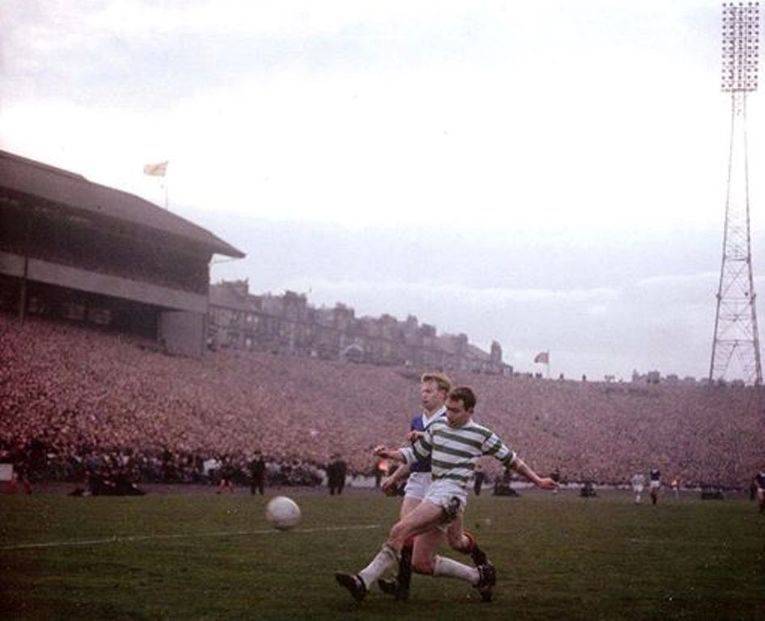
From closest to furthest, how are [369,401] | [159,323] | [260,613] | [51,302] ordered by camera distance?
[260,613], [51,302], [159,323], [369,401]

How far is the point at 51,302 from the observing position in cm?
5719

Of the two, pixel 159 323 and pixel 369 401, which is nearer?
pixel 159 323

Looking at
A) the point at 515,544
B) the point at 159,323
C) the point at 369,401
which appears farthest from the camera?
the point at 369,401

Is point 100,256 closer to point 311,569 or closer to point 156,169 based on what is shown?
point 156,169

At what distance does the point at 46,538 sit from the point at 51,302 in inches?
1676

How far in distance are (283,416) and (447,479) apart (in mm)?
49861

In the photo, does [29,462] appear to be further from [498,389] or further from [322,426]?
[498,389]

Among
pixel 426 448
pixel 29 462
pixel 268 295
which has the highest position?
pixel 268 295

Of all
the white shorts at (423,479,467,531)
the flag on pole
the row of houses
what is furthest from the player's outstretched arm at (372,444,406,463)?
the row of houses

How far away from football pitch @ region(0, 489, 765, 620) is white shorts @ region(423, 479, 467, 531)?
905 mm

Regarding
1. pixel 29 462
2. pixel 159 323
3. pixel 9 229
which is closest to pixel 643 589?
pixel 29 462

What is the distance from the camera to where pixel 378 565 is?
10.5 metres

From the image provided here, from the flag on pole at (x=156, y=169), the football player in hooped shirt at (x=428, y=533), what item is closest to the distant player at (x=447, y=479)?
the football player in hooped shirt at (x=428, y=533)

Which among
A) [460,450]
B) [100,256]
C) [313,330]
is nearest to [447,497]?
[460,450]
